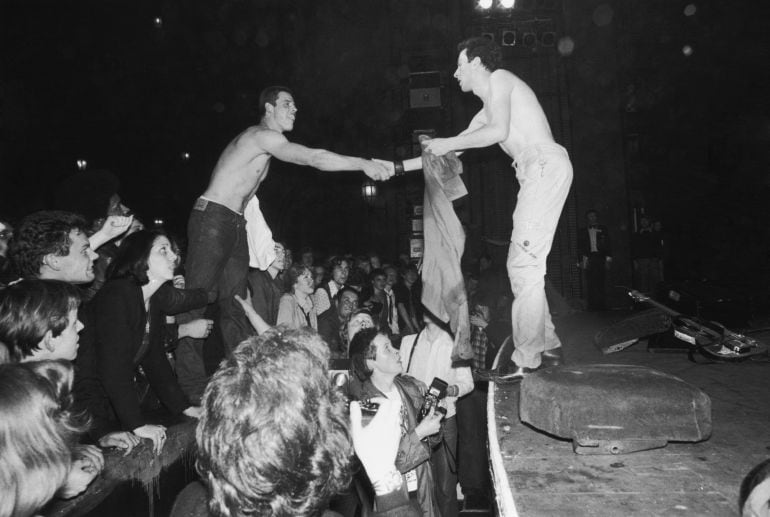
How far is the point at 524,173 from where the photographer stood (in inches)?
140

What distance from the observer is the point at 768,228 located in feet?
37.4

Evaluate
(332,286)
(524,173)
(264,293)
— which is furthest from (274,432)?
(332,286)

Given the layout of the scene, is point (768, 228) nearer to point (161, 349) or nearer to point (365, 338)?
point (365, 338)

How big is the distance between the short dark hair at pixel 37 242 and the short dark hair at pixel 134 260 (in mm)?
238

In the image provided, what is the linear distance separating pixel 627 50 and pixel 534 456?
13307 mm

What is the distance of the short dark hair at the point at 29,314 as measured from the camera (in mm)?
1967

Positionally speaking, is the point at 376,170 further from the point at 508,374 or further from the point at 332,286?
the point at 332,286

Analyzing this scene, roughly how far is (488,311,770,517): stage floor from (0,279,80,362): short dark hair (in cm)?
180

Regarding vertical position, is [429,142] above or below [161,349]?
above

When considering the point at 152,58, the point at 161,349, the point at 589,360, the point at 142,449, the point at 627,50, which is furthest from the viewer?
the point at 152,58

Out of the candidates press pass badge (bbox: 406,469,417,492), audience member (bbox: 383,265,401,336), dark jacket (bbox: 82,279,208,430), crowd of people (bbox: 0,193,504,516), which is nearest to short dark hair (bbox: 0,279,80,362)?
crowd of people (bbox: 0,193,504,516)

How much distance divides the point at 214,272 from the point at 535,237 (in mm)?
2102

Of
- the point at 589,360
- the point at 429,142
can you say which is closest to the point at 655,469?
the point at 429,142

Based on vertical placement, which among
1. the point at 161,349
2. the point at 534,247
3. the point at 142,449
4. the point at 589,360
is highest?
the point at 534,247
